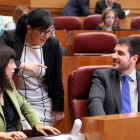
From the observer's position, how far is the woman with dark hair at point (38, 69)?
1257 millimetres

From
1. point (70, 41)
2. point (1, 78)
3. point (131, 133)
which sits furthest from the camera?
point (70, 41)

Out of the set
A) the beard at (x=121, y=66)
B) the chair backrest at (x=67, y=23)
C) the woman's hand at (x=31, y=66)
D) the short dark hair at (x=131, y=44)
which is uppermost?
the chair backrest at (x=67, y=23)

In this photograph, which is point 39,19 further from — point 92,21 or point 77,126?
point 92,21

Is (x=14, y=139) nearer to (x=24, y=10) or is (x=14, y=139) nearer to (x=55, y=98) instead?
(x=55, y=98)

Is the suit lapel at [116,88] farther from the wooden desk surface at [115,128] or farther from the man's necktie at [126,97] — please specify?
the wooden desk surface at [115,128]

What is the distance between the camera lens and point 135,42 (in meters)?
1.45

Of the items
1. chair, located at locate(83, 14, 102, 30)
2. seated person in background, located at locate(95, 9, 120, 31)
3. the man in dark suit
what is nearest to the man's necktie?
the man in dark suit

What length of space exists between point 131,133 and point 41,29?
1.86 feet

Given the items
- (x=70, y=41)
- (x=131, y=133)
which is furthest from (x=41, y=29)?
(x=70, y=41)

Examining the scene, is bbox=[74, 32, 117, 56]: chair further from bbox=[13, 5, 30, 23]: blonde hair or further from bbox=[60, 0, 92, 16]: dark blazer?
bbox=[60, 0, 92, 16]: dark blazer

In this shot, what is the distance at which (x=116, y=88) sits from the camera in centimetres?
137

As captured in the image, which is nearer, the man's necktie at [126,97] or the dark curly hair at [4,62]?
the dark curly hair at [4,62]

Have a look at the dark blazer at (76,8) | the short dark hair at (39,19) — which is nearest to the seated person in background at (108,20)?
the dark blazer at (76,8)

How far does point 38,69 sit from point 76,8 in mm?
2696
